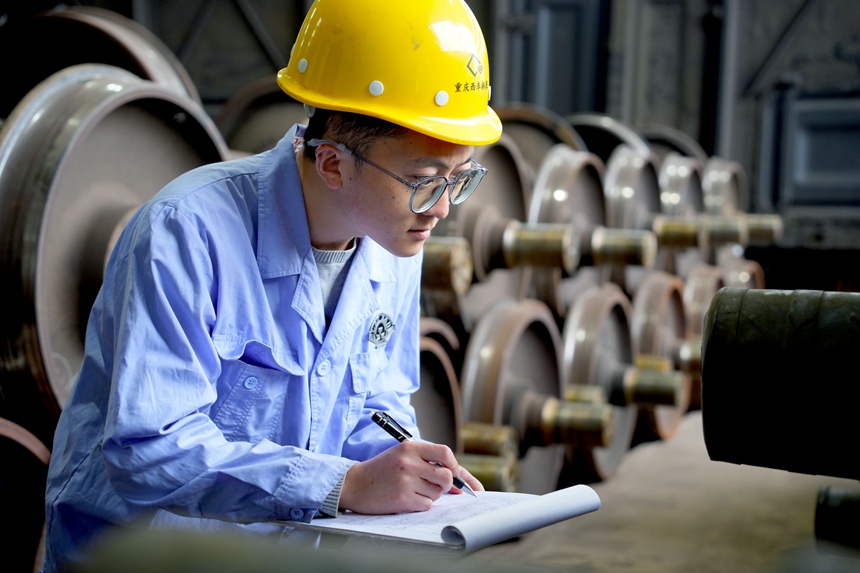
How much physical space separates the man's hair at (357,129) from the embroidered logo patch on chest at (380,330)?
0.80ft

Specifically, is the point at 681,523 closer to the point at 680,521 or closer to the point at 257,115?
the point at 680,521

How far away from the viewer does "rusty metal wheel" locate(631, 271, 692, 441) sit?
12.0ft

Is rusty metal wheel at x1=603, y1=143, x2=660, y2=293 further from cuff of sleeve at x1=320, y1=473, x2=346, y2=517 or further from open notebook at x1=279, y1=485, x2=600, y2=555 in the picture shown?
cuff of sleeve at x1=320, y1=473, x2=346, y2=517

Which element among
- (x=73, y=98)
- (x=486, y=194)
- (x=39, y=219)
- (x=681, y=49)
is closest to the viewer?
(x=39, y=219)

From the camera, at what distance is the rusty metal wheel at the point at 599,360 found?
3105 mm

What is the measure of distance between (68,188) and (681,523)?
2.09m

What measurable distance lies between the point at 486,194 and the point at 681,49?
3.51 metres

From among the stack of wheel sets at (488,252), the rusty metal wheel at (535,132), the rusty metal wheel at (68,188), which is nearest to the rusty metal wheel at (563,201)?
the stack of wheel sets at (488,252)

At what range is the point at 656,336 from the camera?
3.71 metres

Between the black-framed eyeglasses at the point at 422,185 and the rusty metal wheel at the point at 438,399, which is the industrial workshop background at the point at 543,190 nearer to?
the rusty metal wheel at the point at 438,399

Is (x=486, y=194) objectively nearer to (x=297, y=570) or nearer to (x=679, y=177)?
(x=679, y=177)

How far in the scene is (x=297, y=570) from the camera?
34 cm

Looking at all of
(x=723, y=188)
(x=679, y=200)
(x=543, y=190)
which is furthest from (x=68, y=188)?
(x=723, y=188)

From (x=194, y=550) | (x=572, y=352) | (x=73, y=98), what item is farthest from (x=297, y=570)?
(x=572, y=352)
